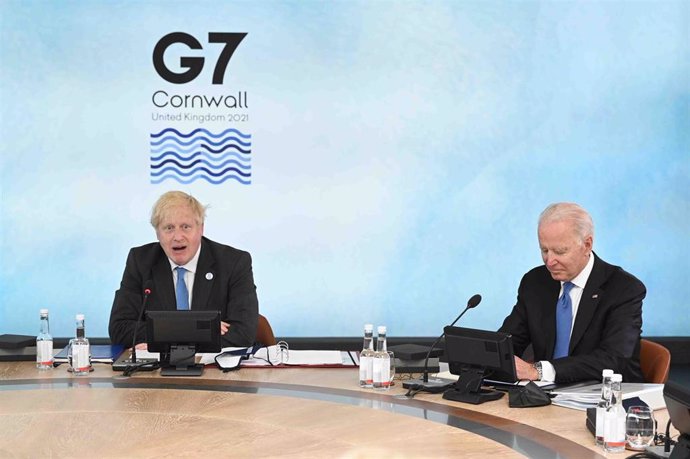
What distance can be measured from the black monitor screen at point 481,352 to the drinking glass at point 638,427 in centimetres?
70

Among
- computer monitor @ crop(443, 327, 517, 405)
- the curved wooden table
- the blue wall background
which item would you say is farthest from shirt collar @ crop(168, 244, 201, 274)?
the blue wall background

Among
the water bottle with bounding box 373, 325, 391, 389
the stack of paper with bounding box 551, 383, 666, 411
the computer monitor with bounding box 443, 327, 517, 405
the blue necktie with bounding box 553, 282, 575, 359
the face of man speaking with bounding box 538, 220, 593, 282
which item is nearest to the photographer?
the stack of paper with bounding box 551, 383, 666, 411

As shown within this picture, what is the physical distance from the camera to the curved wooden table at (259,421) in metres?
3.12

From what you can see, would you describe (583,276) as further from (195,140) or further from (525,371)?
(195,140)

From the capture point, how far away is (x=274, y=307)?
704 centimetres

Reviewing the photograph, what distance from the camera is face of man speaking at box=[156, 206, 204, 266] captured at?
5020 millimetres

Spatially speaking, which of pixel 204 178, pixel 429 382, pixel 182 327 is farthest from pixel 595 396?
pixel 204 178

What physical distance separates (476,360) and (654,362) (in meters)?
0.91

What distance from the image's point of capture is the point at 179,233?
502 centimetres

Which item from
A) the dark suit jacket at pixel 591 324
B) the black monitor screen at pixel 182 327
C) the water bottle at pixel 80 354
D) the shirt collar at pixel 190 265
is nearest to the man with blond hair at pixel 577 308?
the dark suit jacket at pixel 591 324

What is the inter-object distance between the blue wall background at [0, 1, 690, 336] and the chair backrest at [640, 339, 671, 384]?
2.68m

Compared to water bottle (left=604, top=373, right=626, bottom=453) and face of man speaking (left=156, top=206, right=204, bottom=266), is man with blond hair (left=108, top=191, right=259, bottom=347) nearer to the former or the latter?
face of man speaking (left=156, top=206, right=204, bottom=266)

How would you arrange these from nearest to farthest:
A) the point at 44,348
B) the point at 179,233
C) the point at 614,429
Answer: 1. the point at 614,429
2. the point at 44,348
3. the point at 179,233

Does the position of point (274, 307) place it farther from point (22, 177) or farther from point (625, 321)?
point (625, 321)
